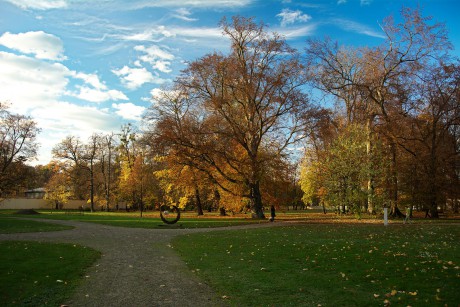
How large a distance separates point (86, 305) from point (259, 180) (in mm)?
28034

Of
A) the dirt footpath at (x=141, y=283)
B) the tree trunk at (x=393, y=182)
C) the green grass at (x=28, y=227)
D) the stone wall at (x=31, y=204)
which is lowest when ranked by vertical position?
the stone wall at (x=31, y=204)

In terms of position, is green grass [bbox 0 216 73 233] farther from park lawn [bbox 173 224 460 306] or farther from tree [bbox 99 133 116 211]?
tree [bbox 99 133 116 211]

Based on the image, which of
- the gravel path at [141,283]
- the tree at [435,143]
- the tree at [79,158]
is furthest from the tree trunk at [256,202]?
the tree at [79,158]

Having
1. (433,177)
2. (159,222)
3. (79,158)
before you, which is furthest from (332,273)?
(79,158)

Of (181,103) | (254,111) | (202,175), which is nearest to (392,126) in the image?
(254,111)

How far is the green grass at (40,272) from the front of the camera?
7082 millimetres

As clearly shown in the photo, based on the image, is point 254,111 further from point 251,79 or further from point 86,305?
point 86,305

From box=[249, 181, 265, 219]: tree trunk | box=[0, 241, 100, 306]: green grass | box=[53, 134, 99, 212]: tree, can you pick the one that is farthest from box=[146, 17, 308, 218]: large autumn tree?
box=[53, 134, 99, 212]: tree

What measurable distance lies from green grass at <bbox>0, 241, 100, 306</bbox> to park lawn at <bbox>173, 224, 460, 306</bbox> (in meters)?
3.15

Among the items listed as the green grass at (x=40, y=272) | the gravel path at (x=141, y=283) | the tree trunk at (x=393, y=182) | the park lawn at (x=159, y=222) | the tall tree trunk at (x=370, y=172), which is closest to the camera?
the gravel path at (x=141, y=283)

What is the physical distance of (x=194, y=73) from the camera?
33.0m

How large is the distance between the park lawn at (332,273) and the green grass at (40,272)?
3146 mm

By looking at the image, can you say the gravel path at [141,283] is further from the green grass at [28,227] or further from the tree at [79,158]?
the tree at [79,158]

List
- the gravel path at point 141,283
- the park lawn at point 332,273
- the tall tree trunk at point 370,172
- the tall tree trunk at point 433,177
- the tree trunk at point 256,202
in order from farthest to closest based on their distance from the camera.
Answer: the tree trunk at point 256,202 < the tall tree trunk at point 370,172 < the tall tree trunk at point 433,177 < the gravel path at point 141,283 < the park lawn at point 332,273
